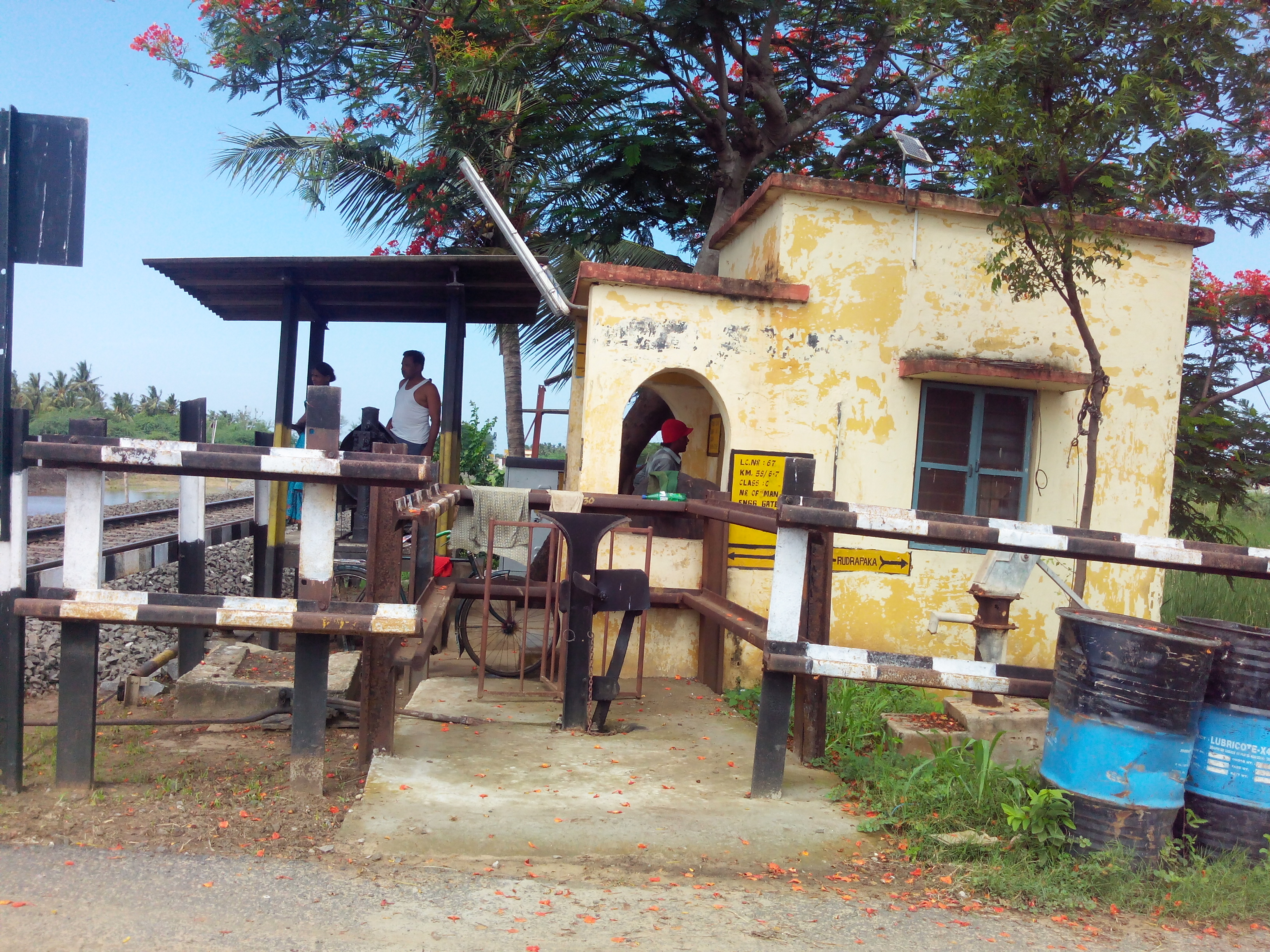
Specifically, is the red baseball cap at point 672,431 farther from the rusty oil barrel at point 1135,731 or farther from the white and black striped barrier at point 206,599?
the rusty oil barrel at point 1135,731

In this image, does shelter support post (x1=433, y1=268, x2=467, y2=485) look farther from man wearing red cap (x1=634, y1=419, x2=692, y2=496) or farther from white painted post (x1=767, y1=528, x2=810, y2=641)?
white painted post (x1=767, y1=528, x2=810, y2=641)

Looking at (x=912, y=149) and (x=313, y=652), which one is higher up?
(x=912, y=149)

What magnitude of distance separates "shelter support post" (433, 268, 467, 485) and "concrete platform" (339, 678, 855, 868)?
11.7 ft

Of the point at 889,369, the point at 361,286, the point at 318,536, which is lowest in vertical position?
the point at 318,536

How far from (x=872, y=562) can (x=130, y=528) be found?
35.2 feet

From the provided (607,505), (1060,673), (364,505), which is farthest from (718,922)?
(364,505)

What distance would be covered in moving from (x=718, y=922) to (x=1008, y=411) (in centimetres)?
604

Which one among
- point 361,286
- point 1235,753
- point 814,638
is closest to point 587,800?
point 814,638

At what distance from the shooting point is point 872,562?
299 inches

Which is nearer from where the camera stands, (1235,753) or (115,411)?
(1235,753)

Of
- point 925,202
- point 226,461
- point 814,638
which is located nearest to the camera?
point 226,461

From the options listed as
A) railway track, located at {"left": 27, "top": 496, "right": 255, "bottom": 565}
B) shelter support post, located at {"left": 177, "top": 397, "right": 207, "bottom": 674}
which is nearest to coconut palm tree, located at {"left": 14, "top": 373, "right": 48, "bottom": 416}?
railway track, located at {"left": 27, "top": 496, "right": 255, "bottom": 565}

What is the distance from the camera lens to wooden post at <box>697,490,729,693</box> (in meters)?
6.64

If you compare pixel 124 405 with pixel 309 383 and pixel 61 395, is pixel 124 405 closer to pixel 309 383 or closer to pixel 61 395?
pixel 61 395
